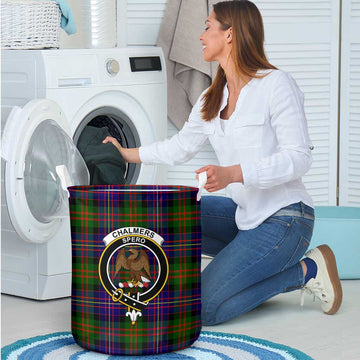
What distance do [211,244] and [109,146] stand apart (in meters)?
0.46

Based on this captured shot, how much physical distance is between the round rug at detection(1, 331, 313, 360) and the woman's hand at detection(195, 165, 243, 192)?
0.41 meters

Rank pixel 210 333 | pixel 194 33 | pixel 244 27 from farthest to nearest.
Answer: pixel 194 33 → pixel 244 27 → pixel 210 333

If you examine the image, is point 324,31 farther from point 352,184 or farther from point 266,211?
point 266,211

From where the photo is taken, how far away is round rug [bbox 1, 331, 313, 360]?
1.90 m

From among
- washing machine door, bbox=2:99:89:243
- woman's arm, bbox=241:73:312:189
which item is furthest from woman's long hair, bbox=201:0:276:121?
washing machine door, bbox=2:99:89:243

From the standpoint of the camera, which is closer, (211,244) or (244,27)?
(244,27)

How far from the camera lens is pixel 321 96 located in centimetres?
335

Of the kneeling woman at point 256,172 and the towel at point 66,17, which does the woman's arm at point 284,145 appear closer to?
the kneeling woman at point 256,172

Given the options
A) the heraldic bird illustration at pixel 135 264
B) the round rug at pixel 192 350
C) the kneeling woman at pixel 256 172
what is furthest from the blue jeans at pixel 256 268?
the heraldic bird illustration at pixel 135 264

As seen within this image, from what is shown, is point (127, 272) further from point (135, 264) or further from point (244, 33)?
point (244, 33)

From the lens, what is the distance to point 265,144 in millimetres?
2240

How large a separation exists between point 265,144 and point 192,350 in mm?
646

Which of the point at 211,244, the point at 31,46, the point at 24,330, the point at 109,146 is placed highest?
the point at 31,46

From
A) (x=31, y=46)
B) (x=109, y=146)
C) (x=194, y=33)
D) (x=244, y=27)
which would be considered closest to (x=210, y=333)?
(x=109, y=146)
